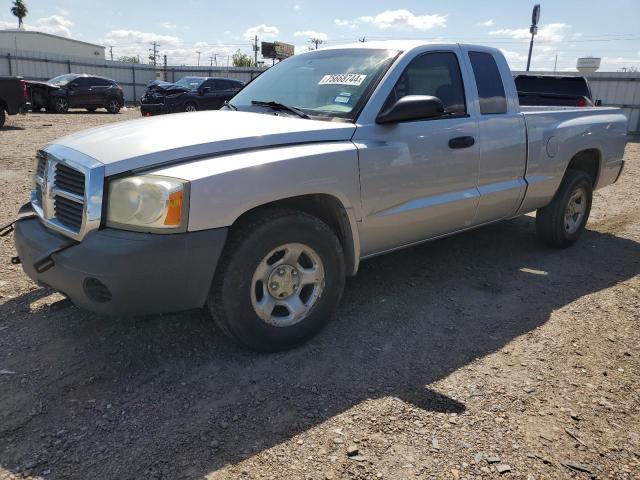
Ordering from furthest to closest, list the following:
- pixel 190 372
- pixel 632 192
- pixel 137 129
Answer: pixel 632 192, pixel 137 129, pixel 190 372

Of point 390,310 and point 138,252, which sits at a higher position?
point 138,252

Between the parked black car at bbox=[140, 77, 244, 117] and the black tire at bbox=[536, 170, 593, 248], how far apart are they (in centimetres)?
1487

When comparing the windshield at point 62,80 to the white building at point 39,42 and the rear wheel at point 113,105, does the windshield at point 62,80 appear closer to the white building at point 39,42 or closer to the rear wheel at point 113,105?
the rear wheel at point 113,105

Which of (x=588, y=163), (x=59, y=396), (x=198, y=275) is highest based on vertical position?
(x=588, y=163)

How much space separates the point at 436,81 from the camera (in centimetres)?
399

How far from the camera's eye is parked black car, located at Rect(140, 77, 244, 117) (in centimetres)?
1870

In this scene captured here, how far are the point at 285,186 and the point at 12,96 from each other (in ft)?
45.2

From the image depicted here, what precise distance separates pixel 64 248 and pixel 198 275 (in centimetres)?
72

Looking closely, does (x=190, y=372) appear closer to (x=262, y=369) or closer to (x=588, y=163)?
(x=262, y=369)

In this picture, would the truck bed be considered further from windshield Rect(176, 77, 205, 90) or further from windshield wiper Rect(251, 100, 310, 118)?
windshield Rect(176, 77, 205, 90)

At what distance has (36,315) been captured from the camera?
3641mm

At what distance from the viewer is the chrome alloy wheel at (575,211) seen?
17.9ft

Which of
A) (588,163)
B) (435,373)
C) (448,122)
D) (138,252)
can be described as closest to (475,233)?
(588,163)

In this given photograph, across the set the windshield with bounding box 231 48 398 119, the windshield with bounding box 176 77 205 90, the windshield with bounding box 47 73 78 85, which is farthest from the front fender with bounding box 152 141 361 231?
the windshield with bounding box 47 73 78 85
